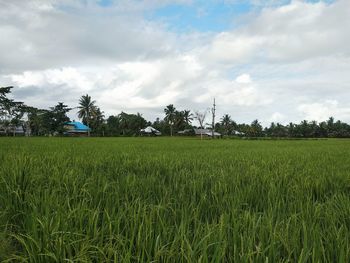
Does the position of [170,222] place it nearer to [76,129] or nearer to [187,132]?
[76,129]

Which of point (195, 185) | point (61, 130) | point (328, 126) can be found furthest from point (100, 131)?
point (195, 185)

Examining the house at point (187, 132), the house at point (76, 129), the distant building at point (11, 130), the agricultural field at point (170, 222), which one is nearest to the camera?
the agricultural field at point (170, 222)

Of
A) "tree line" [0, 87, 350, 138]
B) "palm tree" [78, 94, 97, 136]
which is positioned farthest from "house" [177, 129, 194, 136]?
"palm tree" [78, 94, 97, 136]

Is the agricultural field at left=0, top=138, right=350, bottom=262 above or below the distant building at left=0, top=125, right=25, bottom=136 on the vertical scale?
below

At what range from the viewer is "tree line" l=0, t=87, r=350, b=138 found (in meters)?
66.9

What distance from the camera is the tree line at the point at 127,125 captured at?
66.9m

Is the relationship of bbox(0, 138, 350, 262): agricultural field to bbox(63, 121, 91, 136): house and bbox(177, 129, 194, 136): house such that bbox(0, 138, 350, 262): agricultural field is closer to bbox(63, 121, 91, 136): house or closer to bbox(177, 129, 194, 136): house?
bbox(63, 121, 91, 136): house

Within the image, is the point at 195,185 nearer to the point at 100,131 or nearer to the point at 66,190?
the point at 66,190

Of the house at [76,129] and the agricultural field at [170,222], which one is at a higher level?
the house at [76,129]

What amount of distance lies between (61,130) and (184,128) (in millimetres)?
35386

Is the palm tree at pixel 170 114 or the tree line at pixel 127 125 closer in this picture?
the tree line at pixel 127 125

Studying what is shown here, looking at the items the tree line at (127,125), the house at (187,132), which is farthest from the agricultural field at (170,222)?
the house at (187,132)

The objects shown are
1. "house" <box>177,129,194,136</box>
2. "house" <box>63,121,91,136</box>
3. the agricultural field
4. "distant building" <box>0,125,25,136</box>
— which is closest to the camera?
the agricultural field

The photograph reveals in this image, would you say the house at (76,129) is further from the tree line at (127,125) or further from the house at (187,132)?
the house at (187,132)
